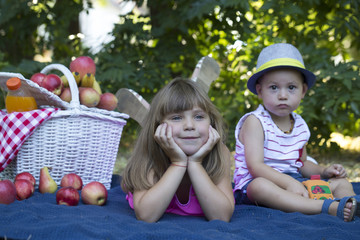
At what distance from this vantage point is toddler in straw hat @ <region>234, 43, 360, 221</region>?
96.5 inches

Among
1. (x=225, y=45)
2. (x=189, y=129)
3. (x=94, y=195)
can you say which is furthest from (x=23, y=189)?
(x=225, y=45)

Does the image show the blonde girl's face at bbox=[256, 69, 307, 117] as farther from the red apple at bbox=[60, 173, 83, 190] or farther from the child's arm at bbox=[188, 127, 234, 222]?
the red apple at bbox=[60, 173, 83, 190]

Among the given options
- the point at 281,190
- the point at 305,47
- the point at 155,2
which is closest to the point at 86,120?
the point at 281,190

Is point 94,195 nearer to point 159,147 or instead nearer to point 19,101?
point 159,147

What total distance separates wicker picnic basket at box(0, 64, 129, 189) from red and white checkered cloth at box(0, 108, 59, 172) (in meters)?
0.07

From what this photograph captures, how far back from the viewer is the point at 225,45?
5.07 meters

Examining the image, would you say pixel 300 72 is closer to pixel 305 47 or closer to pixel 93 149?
pixel 93 149

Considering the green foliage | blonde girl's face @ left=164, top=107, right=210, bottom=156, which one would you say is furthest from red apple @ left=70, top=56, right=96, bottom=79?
blonde girl's face @ left=164, top=107, right=210, bottom=156

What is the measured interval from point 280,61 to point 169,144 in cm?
105

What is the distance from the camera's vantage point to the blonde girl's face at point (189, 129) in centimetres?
204

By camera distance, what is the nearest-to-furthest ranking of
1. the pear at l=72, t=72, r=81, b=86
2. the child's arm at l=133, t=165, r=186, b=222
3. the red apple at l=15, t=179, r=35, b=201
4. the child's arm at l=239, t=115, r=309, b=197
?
the child's arm at l=133, t=165, r=186, b=222 → the child's arm at l=239, t=115, r=309, b=197 → the red apple at l=15, t=179, r=35, b=201 → the pear at l=72, t=72, r=81, b=86

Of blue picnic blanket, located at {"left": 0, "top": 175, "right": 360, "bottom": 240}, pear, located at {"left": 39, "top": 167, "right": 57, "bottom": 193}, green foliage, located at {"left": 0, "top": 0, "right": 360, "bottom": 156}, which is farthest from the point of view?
green foliage, located at {"left": 0, "top": 0, "right": 360, "bottom": 156}

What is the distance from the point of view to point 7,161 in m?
2.84

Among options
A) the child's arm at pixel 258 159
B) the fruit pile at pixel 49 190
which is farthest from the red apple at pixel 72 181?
the child's arm at pixel 258 159
